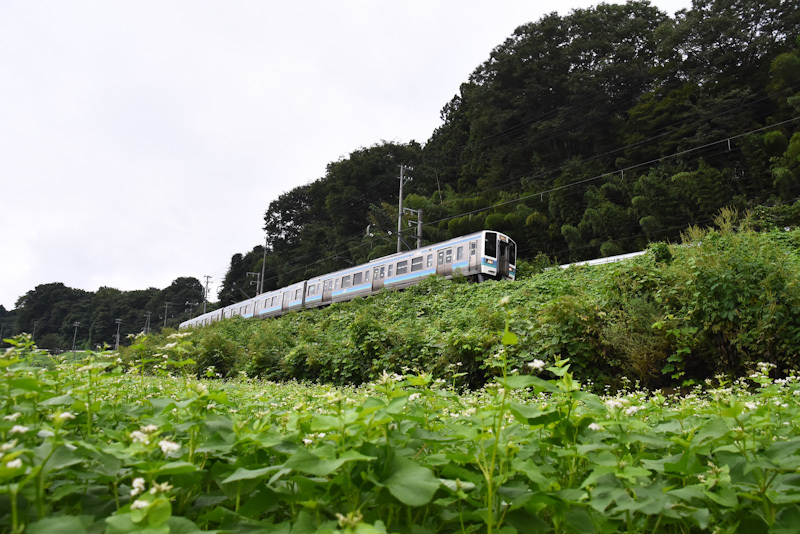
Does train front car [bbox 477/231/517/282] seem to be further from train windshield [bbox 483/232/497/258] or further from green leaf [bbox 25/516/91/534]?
green leaf [bbox 25/516/91/534]

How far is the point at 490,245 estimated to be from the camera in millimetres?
16453

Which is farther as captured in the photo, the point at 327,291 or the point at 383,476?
the point at 327,291

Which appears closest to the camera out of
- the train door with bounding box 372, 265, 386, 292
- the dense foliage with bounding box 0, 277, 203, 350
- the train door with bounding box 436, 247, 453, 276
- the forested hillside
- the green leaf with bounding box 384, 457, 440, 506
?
the green leaf with bounding box 384, 457, 440, 506

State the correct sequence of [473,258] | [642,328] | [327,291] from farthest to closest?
[327,291]
[473,258]
[642,328]

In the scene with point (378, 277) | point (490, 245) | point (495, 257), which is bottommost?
point (378, 277)

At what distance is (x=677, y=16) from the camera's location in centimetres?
2569

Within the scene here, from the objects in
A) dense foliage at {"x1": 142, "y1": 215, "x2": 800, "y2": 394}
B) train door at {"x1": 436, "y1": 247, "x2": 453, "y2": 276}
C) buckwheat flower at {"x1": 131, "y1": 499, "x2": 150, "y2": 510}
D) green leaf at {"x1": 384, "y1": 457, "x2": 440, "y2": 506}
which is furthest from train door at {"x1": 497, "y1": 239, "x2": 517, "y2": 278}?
buckwheat flower at {"x1": 131, "y1": 499, "x2": 150, "y2": 510}

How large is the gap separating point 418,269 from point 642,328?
481 inches

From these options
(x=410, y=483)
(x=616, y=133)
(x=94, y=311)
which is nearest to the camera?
(x=410, y=483)

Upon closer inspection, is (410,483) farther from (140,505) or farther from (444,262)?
(444,262)

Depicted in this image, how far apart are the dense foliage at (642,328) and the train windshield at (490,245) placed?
6.23m

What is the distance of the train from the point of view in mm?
16406

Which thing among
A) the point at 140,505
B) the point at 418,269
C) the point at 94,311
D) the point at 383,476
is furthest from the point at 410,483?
the point at 94,311

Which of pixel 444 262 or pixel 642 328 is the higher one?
pixel 444 262
